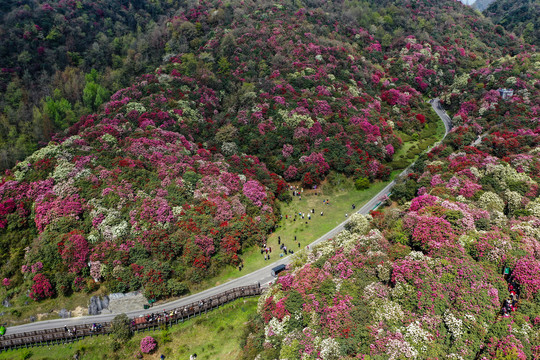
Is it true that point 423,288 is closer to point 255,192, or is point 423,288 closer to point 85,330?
point 255,192

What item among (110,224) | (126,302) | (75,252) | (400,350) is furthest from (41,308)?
(400,350)

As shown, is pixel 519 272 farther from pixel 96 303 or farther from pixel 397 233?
pixel 96 303

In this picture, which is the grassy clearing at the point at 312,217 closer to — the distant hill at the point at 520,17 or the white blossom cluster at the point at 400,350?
the white blossom cluster at the point at 400,350

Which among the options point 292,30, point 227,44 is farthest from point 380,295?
point 292,30

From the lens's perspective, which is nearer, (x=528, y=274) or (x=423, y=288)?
(x=528, y=274)

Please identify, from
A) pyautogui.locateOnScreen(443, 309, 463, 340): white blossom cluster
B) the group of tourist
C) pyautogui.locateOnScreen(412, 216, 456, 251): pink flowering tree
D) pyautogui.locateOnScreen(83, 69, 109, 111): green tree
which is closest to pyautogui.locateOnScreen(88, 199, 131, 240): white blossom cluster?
pyautogui.locateOnScreen(412, 216, 456, 251): pink flowering tree

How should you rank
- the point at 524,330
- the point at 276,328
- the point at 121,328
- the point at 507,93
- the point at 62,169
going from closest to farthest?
the point at 524,330
the point at 276,328
the point at 121,328
the point at 62,169
the point at 507,93

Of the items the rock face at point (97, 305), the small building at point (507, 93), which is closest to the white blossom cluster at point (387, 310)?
the rock face at point (97, 305)
